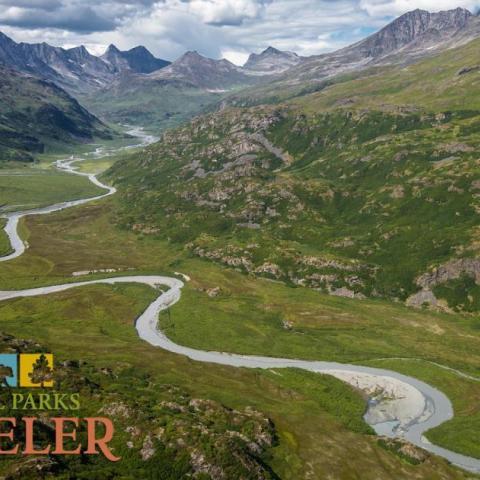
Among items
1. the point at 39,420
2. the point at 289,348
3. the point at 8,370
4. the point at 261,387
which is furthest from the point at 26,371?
the point at 289,348

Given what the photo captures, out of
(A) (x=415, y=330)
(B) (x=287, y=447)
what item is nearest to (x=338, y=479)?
(B) (x=287, y=447)

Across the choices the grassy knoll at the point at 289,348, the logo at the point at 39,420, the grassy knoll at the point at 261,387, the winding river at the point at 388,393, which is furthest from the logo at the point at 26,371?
the winding river at the point at 388,393

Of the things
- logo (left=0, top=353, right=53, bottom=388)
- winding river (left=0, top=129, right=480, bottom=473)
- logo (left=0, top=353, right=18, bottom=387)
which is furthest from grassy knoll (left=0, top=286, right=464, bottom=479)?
logo (left=0, top=353, right=18, bottom=387)

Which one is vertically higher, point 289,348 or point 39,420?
point 39,420

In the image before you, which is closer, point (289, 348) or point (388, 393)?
point (388, 393)

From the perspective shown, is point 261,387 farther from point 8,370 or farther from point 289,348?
point 8,370

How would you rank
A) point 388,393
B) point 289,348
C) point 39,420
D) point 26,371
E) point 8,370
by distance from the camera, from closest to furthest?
point 39,420 → point 8,370 → point 26,371 → point 388,393 → point 289,348

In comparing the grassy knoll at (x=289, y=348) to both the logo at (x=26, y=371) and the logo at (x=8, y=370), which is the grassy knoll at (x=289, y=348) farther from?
the logo at (x=8, y=370)

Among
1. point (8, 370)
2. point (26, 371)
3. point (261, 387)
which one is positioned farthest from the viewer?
point (261, 387)

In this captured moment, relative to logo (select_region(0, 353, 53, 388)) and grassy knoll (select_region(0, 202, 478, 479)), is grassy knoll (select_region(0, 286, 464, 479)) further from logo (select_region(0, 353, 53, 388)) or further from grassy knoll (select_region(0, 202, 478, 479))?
logo (select_region(0, 353, 53, 388))
